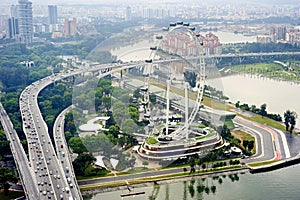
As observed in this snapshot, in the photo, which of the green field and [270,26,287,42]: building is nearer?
the green field

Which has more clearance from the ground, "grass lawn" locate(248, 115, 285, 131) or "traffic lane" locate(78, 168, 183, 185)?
"grass lawn" locate(248, 115, 285, 131)

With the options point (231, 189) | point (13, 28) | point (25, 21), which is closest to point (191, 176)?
point (231, 189)

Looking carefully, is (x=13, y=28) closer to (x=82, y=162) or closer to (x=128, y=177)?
(x=82, y=162)

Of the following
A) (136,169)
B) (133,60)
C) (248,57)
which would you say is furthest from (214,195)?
(248,57)

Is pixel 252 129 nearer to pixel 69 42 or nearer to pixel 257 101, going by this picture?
pixel 257 101

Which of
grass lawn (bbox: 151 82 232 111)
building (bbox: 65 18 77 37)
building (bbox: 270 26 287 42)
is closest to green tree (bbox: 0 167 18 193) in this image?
grass lawn (bbox: 151 82 232 111)

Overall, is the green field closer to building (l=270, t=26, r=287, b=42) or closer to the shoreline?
building (l=270, t=26, r=287, b=42)
